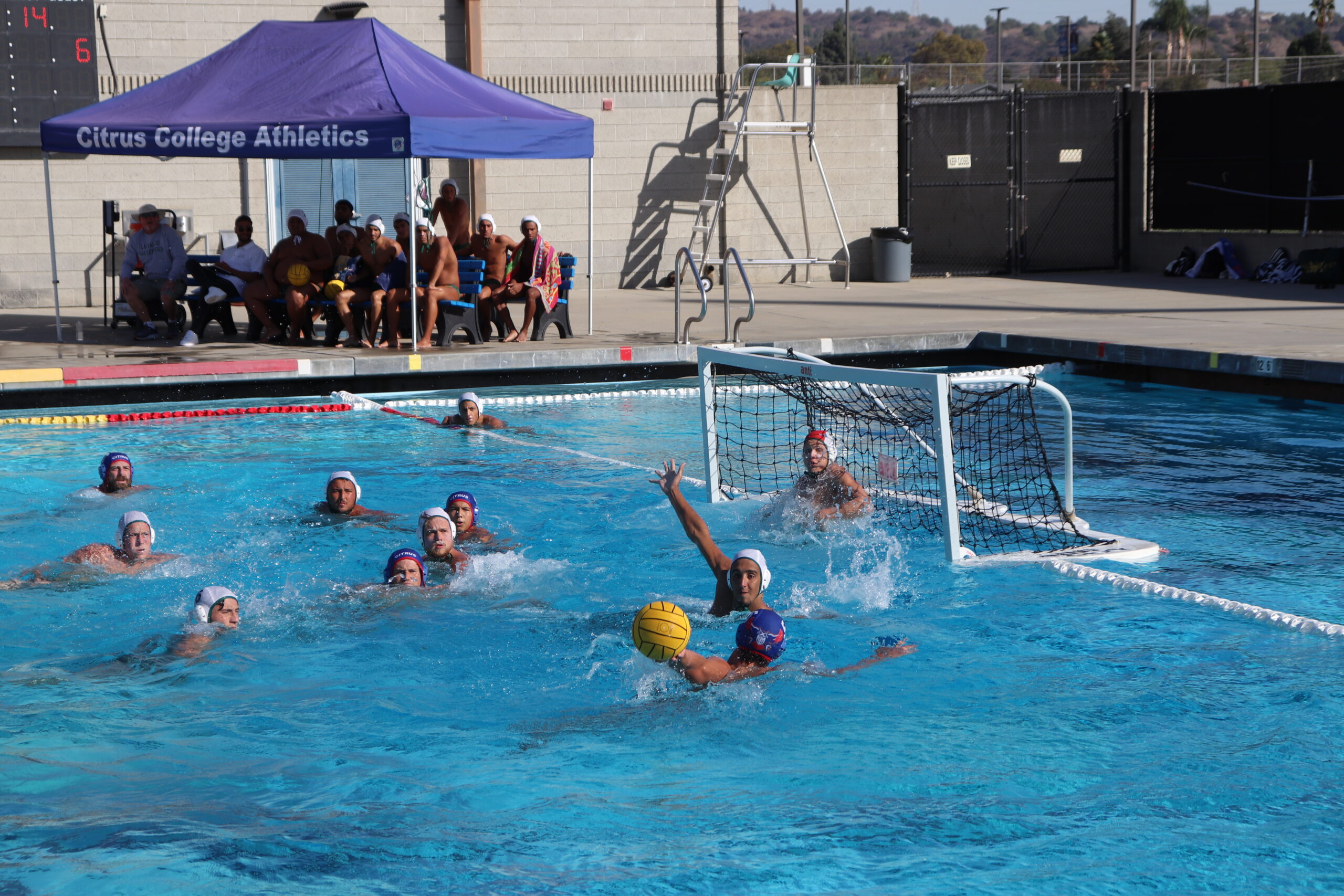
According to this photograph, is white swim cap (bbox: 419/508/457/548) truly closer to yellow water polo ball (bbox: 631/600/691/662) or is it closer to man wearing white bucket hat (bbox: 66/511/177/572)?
man wearing white bucket hat (bbox: 66/511/177/572)

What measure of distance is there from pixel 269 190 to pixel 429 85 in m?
6.37

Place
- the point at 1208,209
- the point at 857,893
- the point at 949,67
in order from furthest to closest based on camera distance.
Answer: the point at 949,67 < the point at 1208,209 < the point at 857,893

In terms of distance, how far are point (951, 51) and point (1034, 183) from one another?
314 ft

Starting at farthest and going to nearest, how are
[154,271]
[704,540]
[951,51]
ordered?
[951,51], [154,271], [704,540]

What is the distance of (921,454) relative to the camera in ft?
34.7

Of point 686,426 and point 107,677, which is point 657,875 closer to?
point 107,677

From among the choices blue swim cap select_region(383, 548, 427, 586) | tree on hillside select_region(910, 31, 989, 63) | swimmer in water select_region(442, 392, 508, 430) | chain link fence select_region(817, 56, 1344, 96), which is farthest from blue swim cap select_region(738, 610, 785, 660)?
tree on hillside select_region(910, 31, 989, 63)

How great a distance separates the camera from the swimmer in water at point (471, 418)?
38.1 ft

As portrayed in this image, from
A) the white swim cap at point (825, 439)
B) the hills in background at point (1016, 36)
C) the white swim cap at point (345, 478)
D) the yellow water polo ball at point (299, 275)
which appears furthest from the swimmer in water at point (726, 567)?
the hills in background at point (1016, 36)

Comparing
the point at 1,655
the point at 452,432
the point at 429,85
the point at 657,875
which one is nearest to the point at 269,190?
the point at 429,85

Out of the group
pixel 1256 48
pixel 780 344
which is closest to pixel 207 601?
pixel 780 344

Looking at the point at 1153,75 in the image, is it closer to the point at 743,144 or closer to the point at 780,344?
the point at 743,144

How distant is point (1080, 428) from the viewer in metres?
12.1

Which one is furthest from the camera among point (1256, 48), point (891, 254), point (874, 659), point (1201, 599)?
point (1256, 48)
